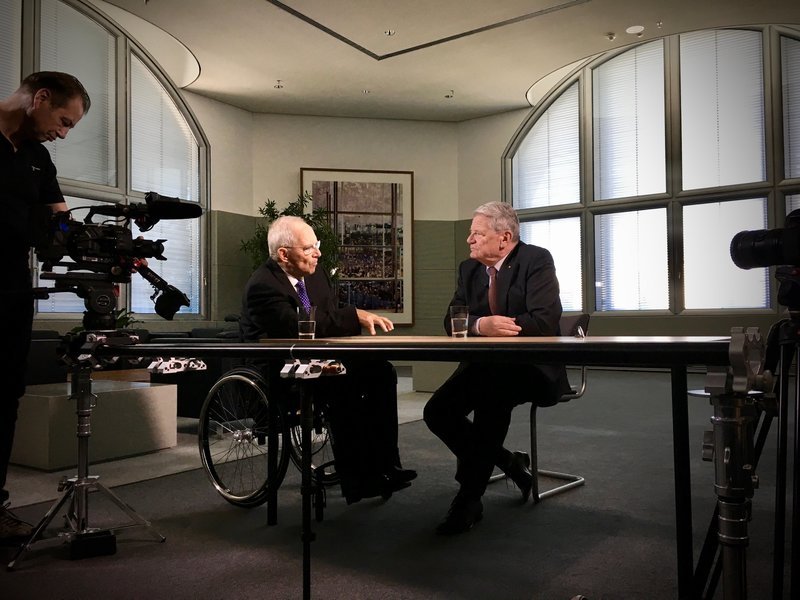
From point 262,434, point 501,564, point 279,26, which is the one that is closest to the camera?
point 501,564

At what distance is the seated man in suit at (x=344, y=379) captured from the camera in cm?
248

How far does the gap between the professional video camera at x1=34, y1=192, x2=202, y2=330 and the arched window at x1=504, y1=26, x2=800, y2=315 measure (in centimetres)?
762

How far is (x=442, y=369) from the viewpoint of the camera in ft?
20.6

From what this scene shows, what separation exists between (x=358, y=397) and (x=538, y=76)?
23.7ft

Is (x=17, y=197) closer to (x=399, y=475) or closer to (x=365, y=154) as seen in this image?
(x=399, y=475)

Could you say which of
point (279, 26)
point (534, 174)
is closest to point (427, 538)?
point (279, 26)

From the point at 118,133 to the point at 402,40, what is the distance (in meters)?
3.58

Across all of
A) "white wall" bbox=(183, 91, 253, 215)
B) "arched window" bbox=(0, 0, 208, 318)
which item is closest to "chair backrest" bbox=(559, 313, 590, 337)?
"arched window" bbox=(0, 0, 208, 318)

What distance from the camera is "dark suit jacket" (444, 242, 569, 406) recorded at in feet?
8.14

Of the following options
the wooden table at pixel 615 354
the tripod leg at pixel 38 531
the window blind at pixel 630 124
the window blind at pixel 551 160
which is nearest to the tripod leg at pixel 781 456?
the wooden table at pixel 615 354

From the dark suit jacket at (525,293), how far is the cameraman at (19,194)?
1512mm

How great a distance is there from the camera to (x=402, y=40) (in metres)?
7.39

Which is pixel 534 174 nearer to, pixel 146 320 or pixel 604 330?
pixel 604 330

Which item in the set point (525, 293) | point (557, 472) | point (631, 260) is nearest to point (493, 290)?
point (525, 293)
